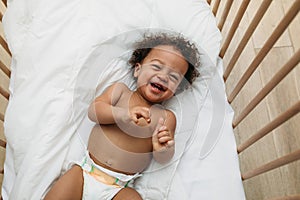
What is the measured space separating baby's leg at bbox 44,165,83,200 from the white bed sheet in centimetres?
3

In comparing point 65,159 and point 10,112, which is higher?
point 10,112

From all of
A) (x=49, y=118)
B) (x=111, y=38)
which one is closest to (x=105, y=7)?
(x=111, y=38)

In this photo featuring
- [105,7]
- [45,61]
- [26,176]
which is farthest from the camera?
[105,7]

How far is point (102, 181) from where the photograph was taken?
2.99ft

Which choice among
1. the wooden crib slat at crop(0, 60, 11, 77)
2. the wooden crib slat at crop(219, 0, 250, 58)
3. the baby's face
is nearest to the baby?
the baby's face

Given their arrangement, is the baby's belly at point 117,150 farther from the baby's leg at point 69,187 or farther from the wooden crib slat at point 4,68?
the wooden crib slat at point 4,68

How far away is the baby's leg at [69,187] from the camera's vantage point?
2.82 ft

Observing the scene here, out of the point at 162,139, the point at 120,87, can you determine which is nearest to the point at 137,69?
the point at 120,87

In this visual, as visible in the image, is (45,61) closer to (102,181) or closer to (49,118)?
(49,118)

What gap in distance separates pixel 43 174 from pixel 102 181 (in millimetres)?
Answer: 139

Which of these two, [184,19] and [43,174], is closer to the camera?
[43,174]

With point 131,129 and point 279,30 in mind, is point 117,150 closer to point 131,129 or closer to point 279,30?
point 131,129

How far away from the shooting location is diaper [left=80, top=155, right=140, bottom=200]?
89 centimetres

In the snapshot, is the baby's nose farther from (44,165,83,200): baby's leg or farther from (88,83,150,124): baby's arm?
(44,165,83,200): baby's leg
